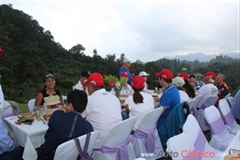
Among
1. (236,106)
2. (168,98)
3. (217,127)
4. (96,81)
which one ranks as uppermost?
A: (96,81)

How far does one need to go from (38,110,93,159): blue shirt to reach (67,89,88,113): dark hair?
103 mm

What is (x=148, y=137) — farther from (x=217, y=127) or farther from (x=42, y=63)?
(x=42, y=63)

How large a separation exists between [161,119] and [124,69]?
264cm

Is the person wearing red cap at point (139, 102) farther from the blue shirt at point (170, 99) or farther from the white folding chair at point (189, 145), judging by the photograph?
the white folding chair at point (189, 145)

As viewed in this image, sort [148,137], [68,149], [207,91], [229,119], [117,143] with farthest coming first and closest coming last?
1. [207,91]
2. [229,119]
3. [148,137]
4. [117,143]
5. [68,149]

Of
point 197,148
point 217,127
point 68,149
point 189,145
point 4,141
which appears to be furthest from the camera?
point 217,127

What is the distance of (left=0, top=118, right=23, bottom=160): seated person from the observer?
6.19ft

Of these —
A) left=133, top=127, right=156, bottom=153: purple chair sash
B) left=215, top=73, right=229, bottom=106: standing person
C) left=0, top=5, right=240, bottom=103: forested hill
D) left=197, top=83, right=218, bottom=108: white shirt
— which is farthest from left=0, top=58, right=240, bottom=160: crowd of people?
left=0, top=5, right=240, bottom=103: forested hill

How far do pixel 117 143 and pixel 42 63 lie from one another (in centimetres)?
1319

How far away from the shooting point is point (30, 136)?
74.8 inches

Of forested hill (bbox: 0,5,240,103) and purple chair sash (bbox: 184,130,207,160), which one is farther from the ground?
forested hill (bbox: 0,5,240,103)

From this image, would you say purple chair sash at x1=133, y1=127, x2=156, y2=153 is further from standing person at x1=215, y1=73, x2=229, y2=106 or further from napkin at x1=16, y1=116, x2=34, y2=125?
standing person at x1=215, y1=73, x2=229, y2=106

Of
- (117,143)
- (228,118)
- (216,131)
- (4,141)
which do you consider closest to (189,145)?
(117,143)

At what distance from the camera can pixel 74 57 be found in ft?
58.0
